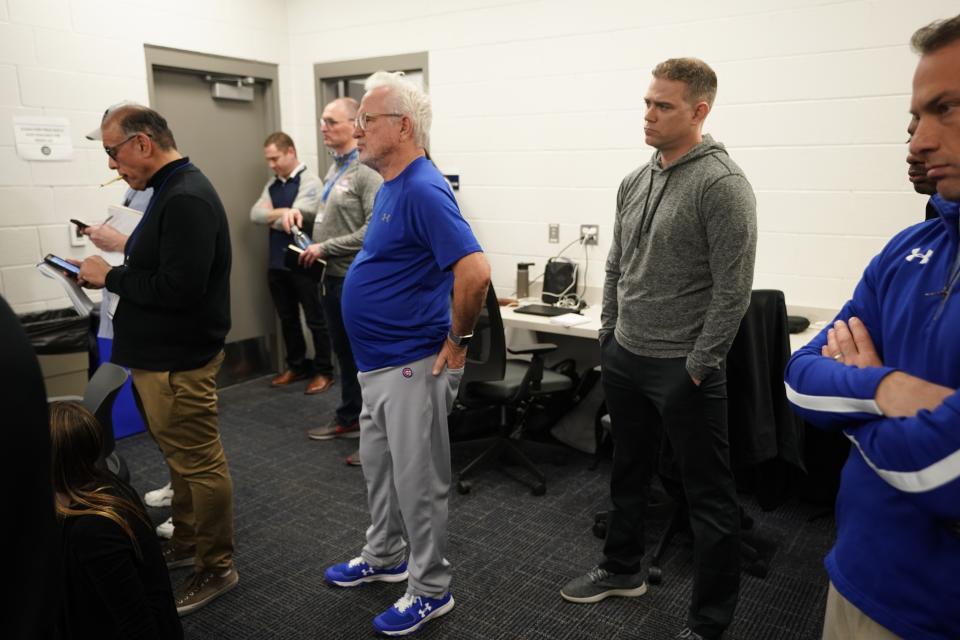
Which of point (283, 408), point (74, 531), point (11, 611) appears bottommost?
point (283, 408)

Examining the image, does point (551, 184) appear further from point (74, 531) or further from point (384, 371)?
point (74, 531)

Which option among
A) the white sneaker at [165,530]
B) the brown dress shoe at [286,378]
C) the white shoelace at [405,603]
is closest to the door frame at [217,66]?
the brown dress shoe at [286,378]

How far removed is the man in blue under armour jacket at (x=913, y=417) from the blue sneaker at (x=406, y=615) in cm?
129

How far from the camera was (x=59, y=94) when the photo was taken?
3451 mm

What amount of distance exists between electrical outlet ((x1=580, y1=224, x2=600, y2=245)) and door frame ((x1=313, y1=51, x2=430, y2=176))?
1.35m

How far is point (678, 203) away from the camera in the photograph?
5.99 ft

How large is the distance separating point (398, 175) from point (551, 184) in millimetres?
2076

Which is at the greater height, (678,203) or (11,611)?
(678,203)

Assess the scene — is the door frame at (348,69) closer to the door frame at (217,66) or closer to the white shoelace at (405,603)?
the door frame at (217,66)

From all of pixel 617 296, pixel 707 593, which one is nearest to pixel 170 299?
pixel 617 296

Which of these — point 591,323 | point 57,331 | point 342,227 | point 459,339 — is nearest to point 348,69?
point 342,227

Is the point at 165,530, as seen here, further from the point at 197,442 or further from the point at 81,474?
the point at 81,474

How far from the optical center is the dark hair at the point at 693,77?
186 cm

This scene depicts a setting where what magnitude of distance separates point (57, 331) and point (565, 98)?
2844mm
